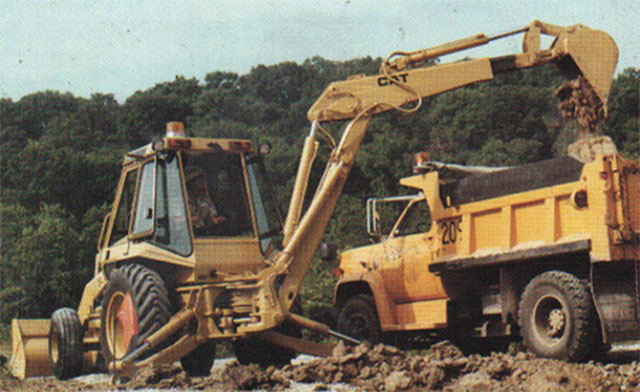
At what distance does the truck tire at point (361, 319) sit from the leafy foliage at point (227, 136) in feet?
25.2

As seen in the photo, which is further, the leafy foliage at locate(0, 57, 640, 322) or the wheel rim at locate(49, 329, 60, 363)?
the leafy foliage at locate(0, 57, 640, 322)

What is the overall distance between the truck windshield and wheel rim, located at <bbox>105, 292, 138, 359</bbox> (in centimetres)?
179

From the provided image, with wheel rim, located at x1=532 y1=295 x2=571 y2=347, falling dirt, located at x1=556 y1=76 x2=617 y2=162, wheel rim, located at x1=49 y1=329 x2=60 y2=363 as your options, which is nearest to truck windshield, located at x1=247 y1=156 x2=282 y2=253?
wheel rim, located at x1=532 y1=295 x2=571 y2=347

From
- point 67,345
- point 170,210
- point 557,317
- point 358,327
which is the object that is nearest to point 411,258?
point 358,327

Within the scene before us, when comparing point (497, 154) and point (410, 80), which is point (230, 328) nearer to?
point (410, 80)

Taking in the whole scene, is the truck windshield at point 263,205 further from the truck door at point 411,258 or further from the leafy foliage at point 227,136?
the leafy foliage at point 227,136

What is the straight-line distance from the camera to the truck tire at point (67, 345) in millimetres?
11259

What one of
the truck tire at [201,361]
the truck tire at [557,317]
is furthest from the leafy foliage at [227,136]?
the truck tire at [557,317]

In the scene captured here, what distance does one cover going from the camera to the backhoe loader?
9.63m

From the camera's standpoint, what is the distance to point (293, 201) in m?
10.9

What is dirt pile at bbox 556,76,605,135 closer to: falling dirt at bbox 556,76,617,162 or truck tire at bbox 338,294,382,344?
falling dirt at bbox 556,76,617,162

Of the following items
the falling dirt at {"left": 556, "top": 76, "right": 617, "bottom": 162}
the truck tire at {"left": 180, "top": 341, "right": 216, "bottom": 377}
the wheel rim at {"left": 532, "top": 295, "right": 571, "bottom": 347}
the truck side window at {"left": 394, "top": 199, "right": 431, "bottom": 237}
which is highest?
the falling dirt at {"left": 556, "top": 76, "right": 617, "bottom": 162}

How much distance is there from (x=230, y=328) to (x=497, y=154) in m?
25.5

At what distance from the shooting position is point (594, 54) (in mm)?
10961
